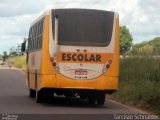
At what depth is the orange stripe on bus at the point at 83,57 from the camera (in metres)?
20.4

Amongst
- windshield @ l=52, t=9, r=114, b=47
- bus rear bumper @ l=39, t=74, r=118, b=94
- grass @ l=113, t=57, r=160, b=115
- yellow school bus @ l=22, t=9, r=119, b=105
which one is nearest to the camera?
bus rear bumper @ l=39, t=74, r=118, b=94

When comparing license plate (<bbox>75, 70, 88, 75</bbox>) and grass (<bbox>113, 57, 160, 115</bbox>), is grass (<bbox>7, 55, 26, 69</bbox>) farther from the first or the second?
license plate (<bbox>75, 70, 88, 75</bbox>)

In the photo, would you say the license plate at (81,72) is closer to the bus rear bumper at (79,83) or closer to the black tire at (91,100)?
the bus rear bumper at (79,83)

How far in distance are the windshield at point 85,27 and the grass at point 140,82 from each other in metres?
2.52

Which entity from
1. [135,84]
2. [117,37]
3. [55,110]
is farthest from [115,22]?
[135,84]

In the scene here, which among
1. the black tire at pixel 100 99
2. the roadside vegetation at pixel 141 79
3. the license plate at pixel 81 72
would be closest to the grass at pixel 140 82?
the roadside vegetation at pixel 141 79

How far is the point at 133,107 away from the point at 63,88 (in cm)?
270

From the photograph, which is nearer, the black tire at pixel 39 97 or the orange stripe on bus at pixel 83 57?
the orange stripe on bus at pixel 83 57

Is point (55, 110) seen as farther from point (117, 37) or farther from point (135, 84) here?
point (135, 84)

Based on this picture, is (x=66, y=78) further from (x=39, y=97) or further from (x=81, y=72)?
(x=39, y=97)

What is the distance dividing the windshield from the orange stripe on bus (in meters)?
0.33

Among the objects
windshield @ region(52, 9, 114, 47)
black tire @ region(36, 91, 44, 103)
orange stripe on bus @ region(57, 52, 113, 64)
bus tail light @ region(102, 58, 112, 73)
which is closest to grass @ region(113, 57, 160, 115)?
bus tail light @ region(102, 58, 112, 73)

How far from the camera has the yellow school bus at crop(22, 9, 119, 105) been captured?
66.9 feet

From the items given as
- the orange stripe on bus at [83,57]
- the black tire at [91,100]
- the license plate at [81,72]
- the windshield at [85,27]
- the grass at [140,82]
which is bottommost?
the black tire at [91,100]
